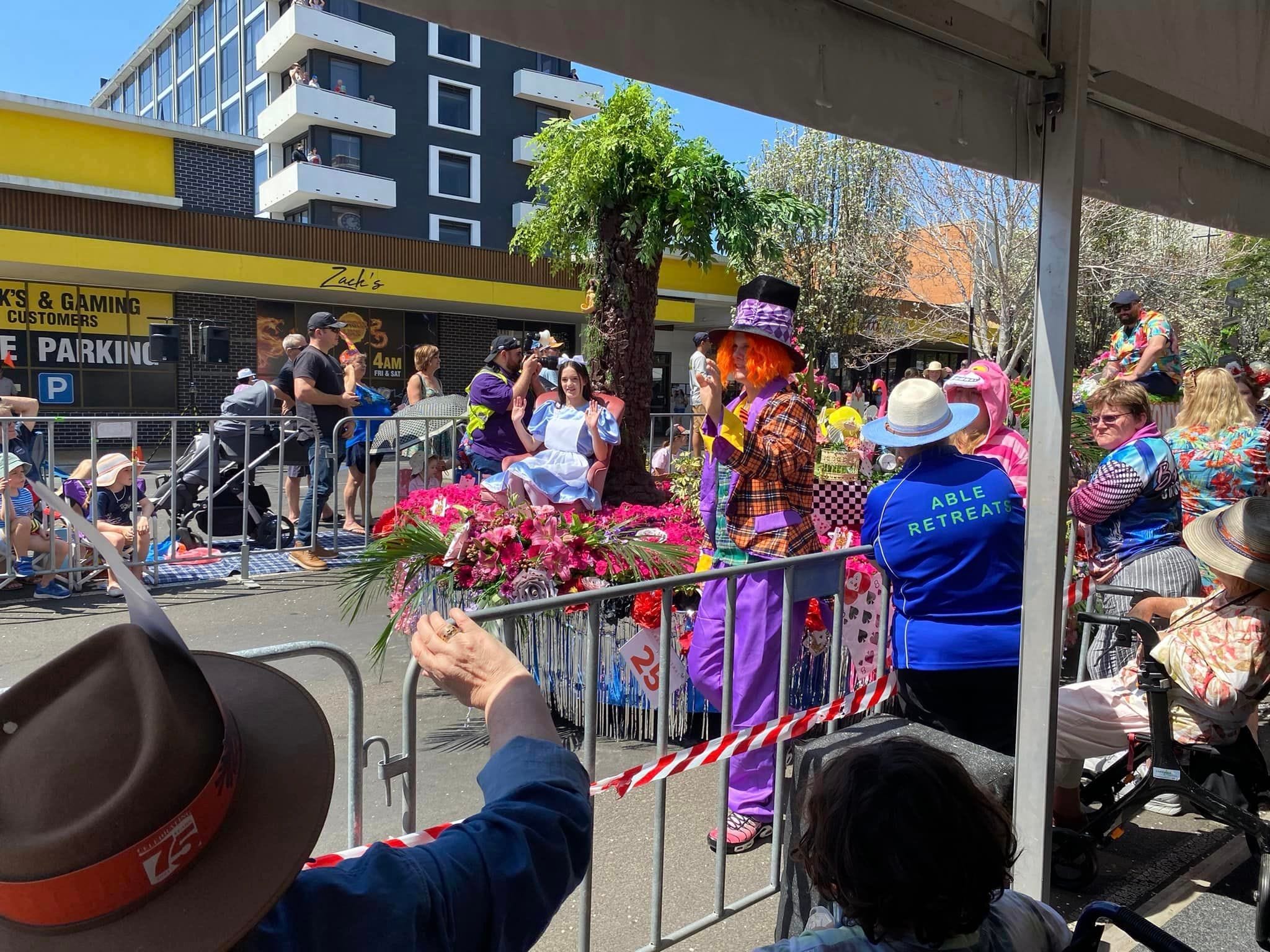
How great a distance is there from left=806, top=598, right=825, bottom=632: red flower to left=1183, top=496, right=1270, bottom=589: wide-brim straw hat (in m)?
1.44

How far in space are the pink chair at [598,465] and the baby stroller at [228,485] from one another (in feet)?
7.85

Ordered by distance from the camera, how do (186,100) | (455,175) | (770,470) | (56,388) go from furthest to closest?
(186,100), (455,175), (56,388), (770,470)

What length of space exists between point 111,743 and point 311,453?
7418mm

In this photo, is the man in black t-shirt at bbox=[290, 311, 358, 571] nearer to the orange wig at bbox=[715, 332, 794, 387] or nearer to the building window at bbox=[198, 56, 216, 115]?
the orange wig at bbox=[715, 332, 794, 387]

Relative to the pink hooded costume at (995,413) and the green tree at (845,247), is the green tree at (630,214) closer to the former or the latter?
the pink hooded costume at (995,413)

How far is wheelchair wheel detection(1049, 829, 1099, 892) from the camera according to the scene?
10.1 ft

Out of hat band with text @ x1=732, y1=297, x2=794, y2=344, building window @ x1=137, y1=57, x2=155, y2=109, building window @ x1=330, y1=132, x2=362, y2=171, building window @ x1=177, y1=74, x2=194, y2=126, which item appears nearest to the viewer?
hat band with text @ x1=732, y1=297, x2=794, y2=344

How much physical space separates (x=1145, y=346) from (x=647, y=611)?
476 centimetres

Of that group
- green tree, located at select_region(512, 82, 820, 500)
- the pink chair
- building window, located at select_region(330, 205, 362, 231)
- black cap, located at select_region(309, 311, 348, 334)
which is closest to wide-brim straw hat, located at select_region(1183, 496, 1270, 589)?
the pink chair

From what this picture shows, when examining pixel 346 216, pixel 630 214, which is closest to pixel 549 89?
pixel 346 216

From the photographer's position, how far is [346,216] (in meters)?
34.8

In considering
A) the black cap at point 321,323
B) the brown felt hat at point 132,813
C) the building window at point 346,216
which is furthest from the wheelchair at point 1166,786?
the building window at point 346,216

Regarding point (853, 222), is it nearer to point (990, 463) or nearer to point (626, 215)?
point (626, 215)

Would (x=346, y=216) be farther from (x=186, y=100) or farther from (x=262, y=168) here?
(x=186, y=100)
